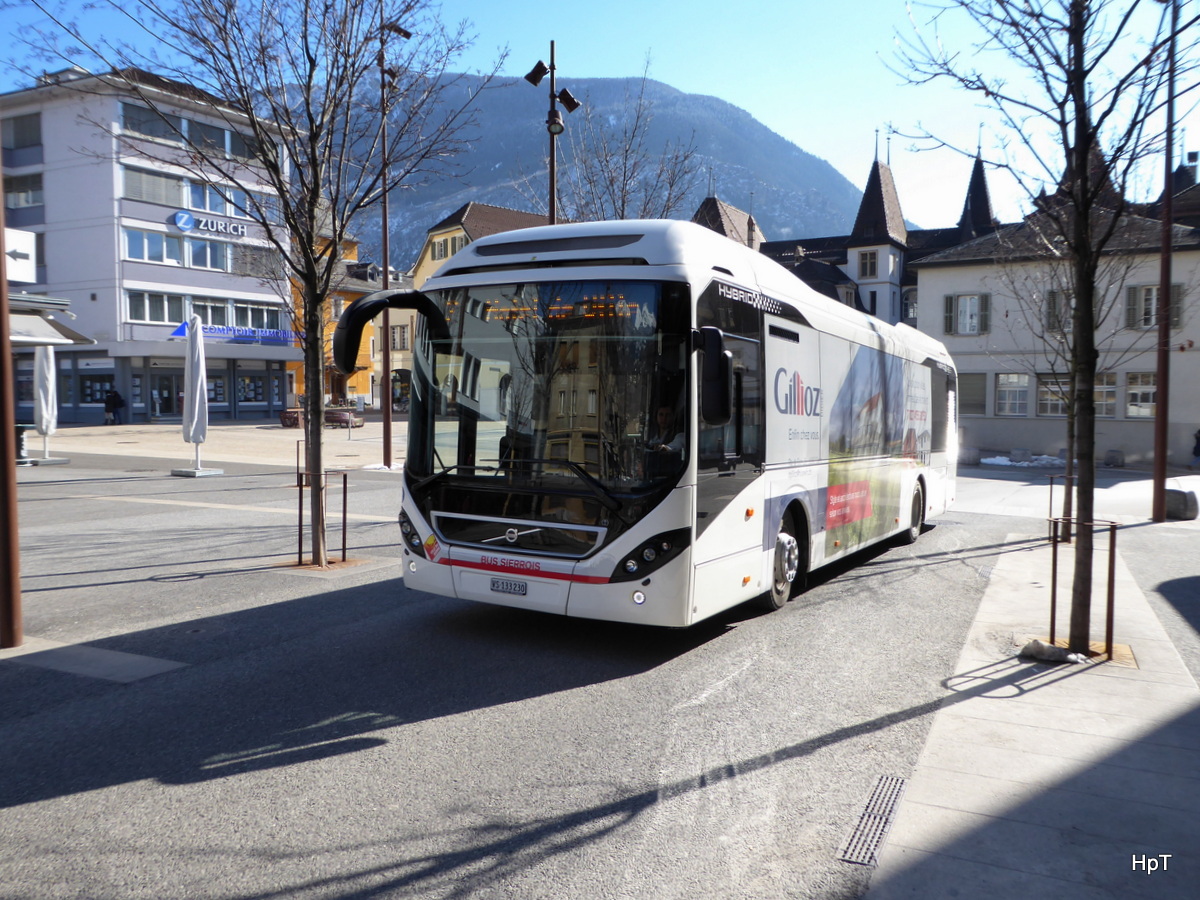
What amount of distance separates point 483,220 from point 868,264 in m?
31.8

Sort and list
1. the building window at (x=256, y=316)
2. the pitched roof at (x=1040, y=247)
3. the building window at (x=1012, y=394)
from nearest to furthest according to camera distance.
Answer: the pitched roof at (x=1040, y=247) < the building window at (x=1012, y=394) < the building window at (x=256, y=316)

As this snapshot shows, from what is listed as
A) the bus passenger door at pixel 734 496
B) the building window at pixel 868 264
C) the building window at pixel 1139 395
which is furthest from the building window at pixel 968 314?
the building window at pixel 868 264

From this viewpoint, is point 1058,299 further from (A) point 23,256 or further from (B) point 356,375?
(B) point 356,375

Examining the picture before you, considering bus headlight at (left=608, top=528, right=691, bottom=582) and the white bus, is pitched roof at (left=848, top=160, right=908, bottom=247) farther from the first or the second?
bus headlight at (left=608, top=528, right=691, bottom=582)

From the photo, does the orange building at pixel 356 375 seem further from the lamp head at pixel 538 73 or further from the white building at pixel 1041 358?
the lamp head at pixel 538 73

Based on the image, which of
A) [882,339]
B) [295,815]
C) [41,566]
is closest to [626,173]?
[882,339]

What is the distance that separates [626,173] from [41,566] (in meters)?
13.7

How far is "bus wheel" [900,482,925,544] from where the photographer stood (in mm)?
13922

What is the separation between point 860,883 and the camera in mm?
3703

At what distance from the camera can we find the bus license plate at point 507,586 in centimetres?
695

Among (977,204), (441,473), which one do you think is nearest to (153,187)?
(441,473)

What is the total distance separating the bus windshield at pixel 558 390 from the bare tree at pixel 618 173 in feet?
42.3

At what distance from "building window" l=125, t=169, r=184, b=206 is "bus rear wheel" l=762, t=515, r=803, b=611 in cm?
5043

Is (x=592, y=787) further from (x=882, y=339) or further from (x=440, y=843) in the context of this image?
(x=882, y=339)
